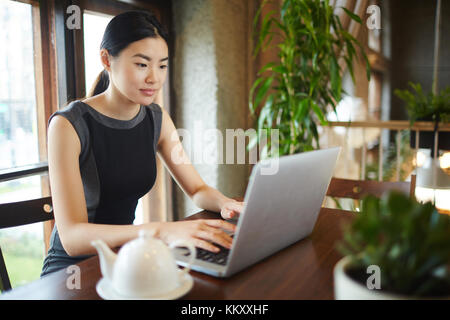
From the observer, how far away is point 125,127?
147 cm

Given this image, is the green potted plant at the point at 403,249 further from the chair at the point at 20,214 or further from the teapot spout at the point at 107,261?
the chair at the point at 20,214

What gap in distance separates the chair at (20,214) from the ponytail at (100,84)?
0.45m

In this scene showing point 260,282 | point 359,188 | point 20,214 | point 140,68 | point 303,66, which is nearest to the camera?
point 260,282

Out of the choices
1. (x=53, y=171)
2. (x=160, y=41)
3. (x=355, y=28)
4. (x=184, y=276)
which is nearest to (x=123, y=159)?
(x=53, y=171)

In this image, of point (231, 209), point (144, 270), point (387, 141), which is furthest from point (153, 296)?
point (387, 141)

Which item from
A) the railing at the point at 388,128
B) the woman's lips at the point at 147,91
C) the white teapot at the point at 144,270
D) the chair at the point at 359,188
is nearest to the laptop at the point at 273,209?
the white teapot at the point at 144,270

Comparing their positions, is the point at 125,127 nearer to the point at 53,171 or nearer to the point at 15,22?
the point at 53,171

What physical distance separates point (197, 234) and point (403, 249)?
550 mm

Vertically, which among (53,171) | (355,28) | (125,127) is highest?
(355,28)

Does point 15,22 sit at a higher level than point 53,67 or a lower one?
higher

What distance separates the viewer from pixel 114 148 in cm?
143

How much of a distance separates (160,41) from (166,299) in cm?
92

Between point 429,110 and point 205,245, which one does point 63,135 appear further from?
point 429,110

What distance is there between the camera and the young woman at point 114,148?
1164 mm
